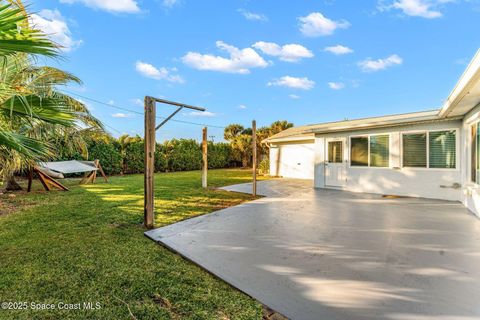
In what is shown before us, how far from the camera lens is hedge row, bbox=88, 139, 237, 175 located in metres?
14.4

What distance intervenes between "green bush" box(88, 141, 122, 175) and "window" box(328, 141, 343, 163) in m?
12.5

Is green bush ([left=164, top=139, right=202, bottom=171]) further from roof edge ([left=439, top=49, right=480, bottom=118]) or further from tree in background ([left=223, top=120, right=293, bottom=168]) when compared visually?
roof edge ([left=439, top=49, right=480, bottom=118])

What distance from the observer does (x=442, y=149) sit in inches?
286

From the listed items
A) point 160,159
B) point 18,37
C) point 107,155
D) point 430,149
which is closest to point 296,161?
point 430,149

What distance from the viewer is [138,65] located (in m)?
13.9

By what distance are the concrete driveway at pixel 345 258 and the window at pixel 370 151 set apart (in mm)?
2964

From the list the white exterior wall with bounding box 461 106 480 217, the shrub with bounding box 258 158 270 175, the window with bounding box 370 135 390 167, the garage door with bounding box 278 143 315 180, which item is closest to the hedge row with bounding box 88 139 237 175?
the shrub with bounding box 258 158 270 175

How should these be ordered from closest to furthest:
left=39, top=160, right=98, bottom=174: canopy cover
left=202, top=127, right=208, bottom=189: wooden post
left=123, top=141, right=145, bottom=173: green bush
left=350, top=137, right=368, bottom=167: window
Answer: left=350, top=137, right=368, bottom=167: window → left=39, top=160, right=98, bottom=174: canopy cover → left=202, top=127, right=208, bottom=189: wooden post → left=123, top=141, right=145, bottom=173: green bush

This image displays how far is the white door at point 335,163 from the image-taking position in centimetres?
956

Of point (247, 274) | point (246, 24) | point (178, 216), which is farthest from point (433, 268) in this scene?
point (246, 24)

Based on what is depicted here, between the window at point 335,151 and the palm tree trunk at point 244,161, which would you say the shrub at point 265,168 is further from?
the window at point 335,151

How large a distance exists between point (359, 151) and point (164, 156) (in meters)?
13.0

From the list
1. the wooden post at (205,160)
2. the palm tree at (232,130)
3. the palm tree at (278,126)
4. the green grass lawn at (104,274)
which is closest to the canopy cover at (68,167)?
the green grass lawn at (104,274)

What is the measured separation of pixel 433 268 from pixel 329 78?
15.5 metres
